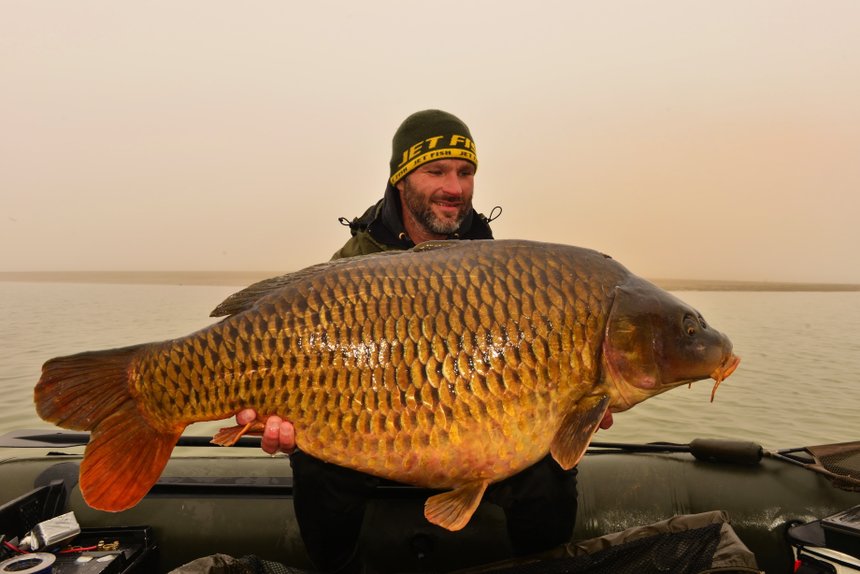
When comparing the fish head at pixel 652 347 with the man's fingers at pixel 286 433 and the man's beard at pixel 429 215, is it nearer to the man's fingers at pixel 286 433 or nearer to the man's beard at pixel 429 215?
the man's fingers at pixel 286 433

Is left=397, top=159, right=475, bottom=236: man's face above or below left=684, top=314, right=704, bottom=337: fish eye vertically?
above

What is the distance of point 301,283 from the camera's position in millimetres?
1738

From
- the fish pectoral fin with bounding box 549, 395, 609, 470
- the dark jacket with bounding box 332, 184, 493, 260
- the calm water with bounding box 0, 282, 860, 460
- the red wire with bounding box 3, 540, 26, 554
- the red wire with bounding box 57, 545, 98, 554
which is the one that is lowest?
the calm water with bounding box 0, 282, 860, 460

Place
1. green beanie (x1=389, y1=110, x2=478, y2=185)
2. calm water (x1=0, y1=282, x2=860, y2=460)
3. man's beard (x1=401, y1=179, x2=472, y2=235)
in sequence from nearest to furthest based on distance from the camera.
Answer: man's beard (x1=401, y1=179, x2=472, y2=235)
green beanie (x1=389, y1=110, x2=478, y2=185)
calm water (x1=0, y1=282, x2=860, y2=460)

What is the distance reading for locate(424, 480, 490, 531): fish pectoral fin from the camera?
64.3 inches

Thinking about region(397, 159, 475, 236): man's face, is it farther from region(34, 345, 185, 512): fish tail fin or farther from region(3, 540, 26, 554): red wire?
region(3, 540, 26, 554): red wire

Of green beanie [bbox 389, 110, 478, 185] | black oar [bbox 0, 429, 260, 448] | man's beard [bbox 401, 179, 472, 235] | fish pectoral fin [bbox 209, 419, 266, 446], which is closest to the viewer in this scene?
fish pectoral fin [bbox 209, 419, 266, 446]

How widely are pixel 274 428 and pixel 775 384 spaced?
7.54 metres

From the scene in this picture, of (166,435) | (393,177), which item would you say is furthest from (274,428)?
(393,177)

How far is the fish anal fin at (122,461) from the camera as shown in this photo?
1.62m

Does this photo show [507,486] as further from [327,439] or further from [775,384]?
[775,384]

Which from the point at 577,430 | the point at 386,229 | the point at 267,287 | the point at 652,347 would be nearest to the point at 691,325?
the point at 652,347

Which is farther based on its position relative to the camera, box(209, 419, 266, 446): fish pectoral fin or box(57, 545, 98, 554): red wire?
box(57, 545, 98, 554): red wire

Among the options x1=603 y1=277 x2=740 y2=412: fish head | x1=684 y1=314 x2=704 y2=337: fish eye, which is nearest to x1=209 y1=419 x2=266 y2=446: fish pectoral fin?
x1=603 y1=277 x2=740 y2=412: fish head
